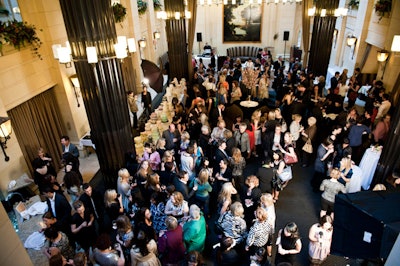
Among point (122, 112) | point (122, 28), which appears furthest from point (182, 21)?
point (122, 112)

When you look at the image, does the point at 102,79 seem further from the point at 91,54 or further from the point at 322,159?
the point at 322,159

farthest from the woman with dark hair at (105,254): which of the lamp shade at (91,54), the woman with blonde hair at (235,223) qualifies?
the lamp shade at (91,54)

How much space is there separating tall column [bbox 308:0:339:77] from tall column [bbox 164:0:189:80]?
447 cm

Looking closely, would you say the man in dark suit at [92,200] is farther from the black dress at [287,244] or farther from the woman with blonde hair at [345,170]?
the woman with blonde hair at [345,170]

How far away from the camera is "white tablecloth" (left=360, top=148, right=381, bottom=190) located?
17.3 ft

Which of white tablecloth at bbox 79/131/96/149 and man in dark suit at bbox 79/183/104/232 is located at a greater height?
man in dark suit at bbox 79/183/104/232

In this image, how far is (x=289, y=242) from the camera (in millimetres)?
3555

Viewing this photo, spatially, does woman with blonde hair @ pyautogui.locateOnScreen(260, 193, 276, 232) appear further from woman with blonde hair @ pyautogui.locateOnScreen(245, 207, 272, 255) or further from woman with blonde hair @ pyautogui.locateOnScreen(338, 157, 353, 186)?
woman with blonde hair @ pyautogui.locateOnScreen(338, 157, 353, 186)

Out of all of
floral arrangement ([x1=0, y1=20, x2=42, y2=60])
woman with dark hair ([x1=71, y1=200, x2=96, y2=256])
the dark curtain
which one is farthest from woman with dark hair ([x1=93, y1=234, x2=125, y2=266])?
the dark curtain

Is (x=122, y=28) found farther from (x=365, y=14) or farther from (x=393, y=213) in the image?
(x=393, y=213)

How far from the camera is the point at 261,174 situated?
4.78 meters

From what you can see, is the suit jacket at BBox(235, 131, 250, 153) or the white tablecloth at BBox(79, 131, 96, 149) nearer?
the suit jacket at BBox(235, 131, 250, 153)

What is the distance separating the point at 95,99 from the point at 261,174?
319 cm

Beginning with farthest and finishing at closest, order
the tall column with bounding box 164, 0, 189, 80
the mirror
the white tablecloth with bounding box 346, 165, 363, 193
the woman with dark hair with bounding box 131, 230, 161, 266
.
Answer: the tall column with bounding box 164, 0, 189, 80, the mirror, the white tablecloth with bounding box 346, 165, 363, 193, the woman with dark hair with bounding box 131, 230, 161, 266
